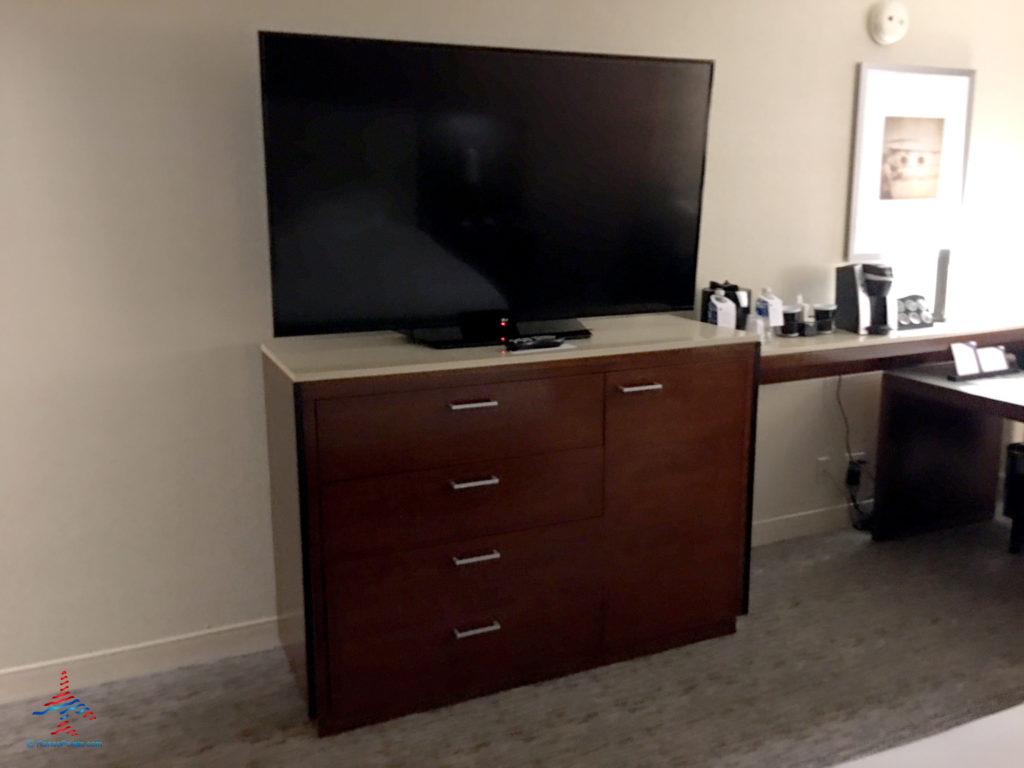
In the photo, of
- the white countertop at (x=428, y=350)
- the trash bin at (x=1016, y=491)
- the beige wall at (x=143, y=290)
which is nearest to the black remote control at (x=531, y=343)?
the white countertop at (x=428, y=350)

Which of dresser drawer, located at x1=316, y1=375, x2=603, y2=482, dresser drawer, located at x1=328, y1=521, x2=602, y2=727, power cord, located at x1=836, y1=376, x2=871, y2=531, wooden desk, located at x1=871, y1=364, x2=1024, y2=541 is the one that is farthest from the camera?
power cord, located at x1=836, y1=376, x2=871, y2=531

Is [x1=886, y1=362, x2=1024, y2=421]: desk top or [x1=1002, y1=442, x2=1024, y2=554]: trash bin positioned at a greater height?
[x1=886, y1=362, x2=1024, y2=421]: desk top

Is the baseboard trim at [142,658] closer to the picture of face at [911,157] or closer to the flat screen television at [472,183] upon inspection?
the flat screen television at [472,183]

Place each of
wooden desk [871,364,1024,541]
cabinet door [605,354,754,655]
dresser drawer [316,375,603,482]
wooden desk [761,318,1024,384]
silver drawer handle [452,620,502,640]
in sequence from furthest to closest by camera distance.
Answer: wooden desk [871,364,1024,541]
wooden desk [761,318,1024,384]
cabinet door [605,354,754,655]
silver drawer handle [452,620,502,640]
dresser drawer [316,375,603,482]

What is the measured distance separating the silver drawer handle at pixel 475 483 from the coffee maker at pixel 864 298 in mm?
1593

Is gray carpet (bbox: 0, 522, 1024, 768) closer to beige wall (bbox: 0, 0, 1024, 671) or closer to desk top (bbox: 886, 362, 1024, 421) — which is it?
beige wall (bbox: 0, 0, 1024, 671)

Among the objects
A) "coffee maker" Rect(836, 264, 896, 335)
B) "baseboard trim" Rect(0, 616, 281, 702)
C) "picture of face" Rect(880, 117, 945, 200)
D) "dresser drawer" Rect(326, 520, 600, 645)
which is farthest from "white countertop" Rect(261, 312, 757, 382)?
"picture of face" Rect(880, 117, 945, 200)

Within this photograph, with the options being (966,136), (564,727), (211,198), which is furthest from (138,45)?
(966,136)

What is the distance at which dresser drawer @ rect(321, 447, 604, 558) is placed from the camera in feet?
7.23

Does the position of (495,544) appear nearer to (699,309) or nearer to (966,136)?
(699,309)

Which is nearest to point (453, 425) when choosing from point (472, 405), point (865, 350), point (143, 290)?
point (472, 405)

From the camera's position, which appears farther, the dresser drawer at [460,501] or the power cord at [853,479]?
the power cord at [853,479]

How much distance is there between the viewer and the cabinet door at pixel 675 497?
2.51 meters

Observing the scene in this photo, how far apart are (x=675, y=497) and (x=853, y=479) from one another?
1360mm
